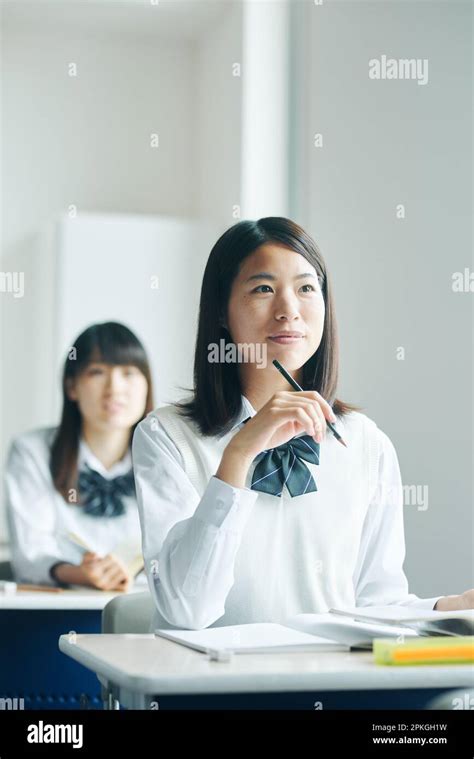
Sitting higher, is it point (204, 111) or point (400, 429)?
point (204, 111)

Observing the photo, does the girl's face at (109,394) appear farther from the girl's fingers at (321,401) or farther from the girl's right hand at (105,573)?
the girl's fingers at (321,401)

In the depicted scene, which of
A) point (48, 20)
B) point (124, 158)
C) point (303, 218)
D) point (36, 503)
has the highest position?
point (48, 20)

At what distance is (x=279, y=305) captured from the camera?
6.32 feet

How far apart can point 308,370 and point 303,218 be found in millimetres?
2016

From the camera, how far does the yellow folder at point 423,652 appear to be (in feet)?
4.24

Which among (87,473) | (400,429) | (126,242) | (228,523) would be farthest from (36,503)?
(228,523)

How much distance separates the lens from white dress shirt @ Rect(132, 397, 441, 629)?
67.2 inches

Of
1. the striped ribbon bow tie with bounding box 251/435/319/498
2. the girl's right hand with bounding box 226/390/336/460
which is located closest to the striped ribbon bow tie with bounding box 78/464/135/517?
the striped ribbon bow tie with bounding box 251/435/319/498

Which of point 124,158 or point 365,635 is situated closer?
point 365,635

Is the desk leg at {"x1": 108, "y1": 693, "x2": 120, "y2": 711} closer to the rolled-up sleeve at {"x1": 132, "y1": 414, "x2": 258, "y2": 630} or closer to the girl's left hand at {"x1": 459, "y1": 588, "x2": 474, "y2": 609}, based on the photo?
the rolled-up sleeve at {"x1": 132, "y1": 414, "x2": 258, "y2": 630}

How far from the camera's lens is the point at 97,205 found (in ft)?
17.0

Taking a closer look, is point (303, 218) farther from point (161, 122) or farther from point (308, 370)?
point (308, 370)

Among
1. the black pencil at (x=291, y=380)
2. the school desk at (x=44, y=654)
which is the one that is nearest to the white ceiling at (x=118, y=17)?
the school desk at (x=44, y=654)

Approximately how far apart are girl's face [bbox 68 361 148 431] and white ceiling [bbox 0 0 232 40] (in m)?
2.07
